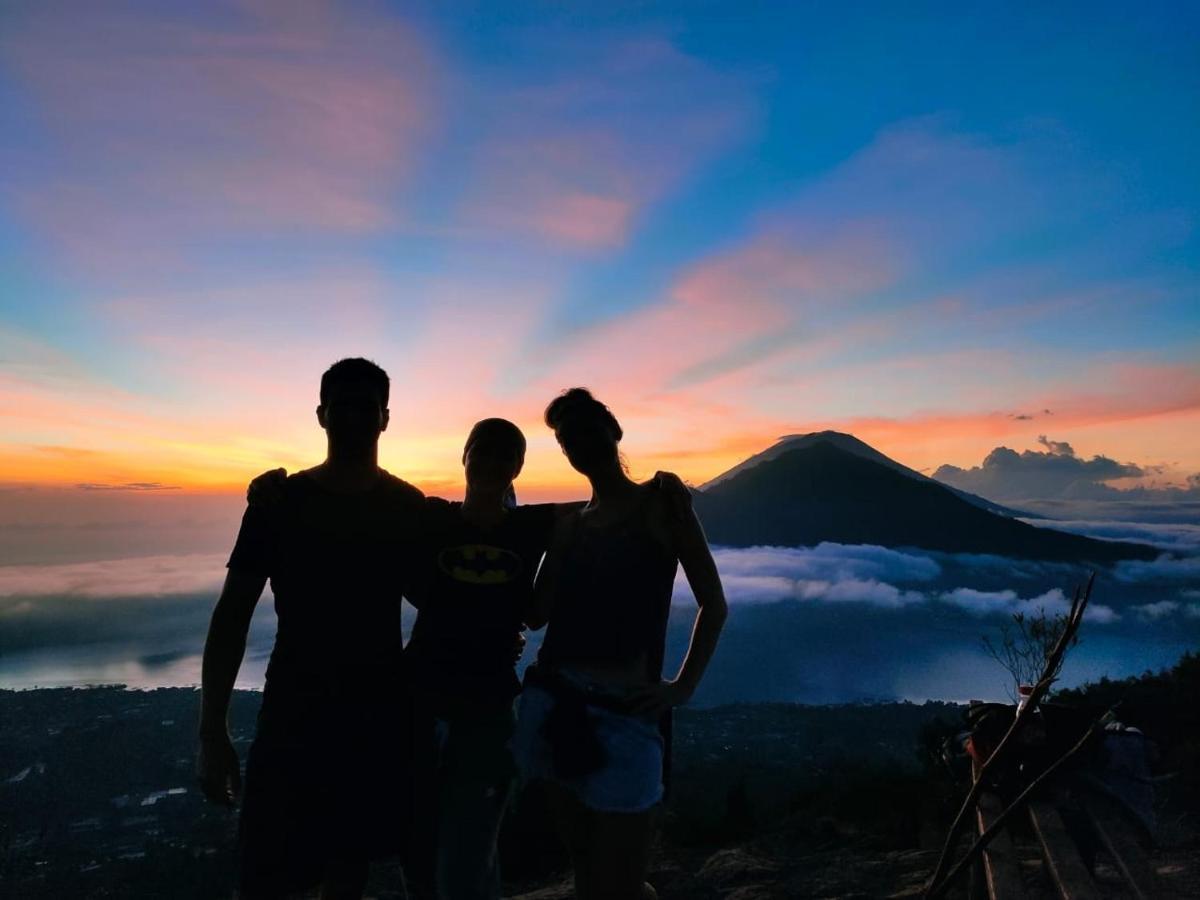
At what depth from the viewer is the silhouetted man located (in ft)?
8.47

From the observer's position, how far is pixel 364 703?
265cm

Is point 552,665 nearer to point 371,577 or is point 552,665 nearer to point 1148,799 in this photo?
point 371,577

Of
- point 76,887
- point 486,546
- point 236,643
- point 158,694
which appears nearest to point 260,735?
point 236,643

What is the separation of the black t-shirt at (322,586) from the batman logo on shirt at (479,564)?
25cm

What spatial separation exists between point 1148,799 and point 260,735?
4499 mm

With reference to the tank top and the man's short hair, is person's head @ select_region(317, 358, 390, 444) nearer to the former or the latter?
the man's short hair

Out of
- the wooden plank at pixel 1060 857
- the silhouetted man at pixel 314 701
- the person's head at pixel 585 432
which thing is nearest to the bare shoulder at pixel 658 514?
the person's head at pixel 585 432

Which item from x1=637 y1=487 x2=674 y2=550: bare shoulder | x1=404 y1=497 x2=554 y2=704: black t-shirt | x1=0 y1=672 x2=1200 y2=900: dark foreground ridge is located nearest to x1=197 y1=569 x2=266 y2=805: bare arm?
x1=404 y1=497 x2=554 y2=704: black t-shirt

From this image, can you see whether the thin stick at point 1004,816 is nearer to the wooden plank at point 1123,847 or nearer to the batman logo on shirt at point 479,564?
the batman logo on shirt at point 479,564

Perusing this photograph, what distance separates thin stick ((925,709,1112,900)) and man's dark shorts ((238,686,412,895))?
2.04 meters

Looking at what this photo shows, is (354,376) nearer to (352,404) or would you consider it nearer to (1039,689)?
(352,404)

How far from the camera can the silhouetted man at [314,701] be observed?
2582 millimetres

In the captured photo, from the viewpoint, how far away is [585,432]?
2941mm

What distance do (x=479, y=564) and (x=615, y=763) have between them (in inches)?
36.7
